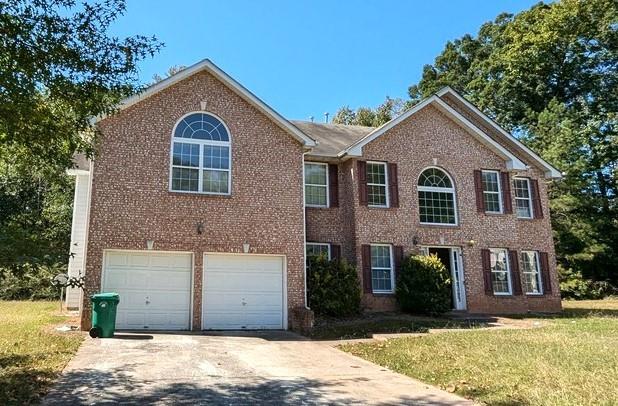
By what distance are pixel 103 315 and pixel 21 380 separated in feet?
16.9

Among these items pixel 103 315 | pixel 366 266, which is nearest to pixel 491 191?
pixel 366 266

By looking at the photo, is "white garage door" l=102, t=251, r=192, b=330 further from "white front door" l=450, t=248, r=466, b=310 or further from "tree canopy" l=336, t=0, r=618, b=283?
"tree canopy" l=336, t=0, r=618, b=283

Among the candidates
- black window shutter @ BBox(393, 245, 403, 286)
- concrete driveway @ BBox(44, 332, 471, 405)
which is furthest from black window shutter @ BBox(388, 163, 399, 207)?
concrete driveway @ BBox(44, 332, 471, 405)

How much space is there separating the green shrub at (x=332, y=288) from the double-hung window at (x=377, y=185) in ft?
10.1

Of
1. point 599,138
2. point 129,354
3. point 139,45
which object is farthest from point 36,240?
point 599,138

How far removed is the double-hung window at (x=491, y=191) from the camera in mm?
20797

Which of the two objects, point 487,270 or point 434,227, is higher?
point 434,227

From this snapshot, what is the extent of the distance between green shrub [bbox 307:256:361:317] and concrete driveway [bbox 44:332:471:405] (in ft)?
14.2

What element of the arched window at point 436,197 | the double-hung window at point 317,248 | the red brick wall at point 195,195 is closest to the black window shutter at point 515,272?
the arched window at point 436,197

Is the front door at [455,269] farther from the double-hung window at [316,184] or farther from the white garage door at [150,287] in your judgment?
the white garage door at [150,287]

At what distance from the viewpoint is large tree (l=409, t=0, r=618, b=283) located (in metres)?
31.7

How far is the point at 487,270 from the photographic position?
19906mm

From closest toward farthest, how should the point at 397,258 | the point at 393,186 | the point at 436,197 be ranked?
the point at 397,258, the point at 393,186, the point at 436,197

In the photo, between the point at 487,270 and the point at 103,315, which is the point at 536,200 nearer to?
the point at 487,270
